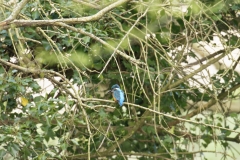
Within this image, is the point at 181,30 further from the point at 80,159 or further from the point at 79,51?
the point at 80,159

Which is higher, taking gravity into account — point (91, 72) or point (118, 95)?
point (118, 95)

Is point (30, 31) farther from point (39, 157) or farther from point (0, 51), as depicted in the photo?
point (39, 157)

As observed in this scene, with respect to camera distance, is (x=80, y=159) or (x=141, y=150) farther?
(x=141, y=150)

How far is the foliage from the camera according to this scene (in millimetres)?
3164

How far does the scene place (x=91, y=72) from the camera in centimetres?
396

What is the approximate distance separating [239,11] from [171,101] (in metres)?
0.87

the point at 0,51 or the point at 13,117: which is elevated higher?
the point at 0,51

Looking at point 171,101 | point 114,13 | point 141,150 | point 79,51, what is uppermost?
point 114,13

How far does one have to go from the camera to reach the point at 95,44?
3736mm

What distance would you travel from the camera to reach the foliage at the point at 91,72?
10.4ft

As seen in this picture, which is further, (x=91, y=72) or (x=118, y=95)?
(x=91, y=72)

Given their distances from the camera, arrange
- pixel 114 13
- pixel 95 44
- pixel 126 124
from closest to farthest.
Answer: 1. pixel 114 13
2. pixel 95 44
3. pixel 126 124

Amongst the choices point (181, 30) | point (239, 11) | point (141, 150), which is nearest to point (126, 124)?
point (141, 150)

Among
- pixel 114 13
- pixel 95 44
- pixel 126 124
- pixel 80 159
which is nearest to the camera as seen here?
pixel 114 13
